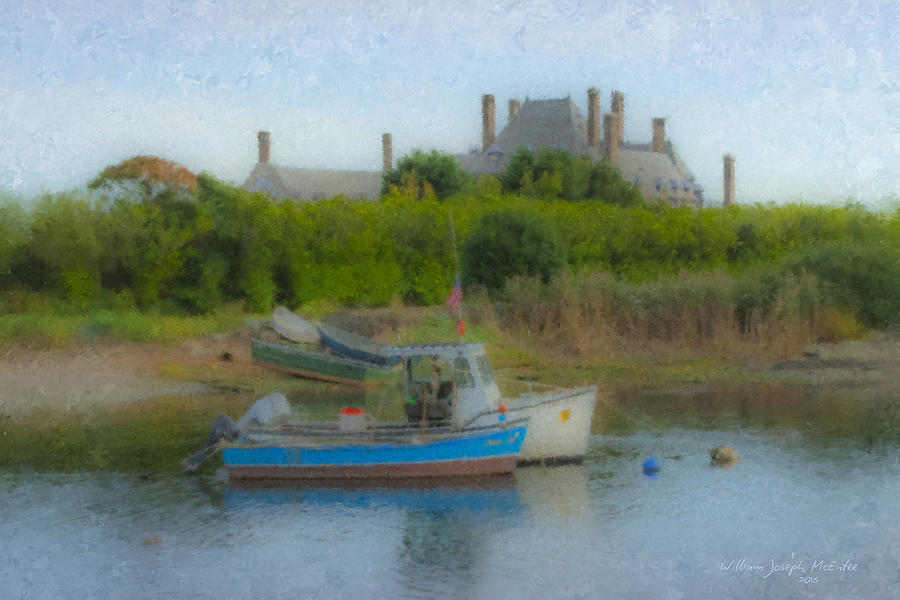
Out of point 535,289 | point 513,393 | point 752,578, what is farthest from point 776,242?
point 752,578

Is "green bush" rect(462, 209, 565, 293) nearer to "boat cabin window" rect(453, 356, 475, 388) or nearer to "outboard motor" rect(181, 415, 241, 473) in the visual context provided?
"boat cabin window" rect(453, 356, 475, 388)

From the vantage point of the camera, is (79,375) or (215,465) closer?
(215,465)

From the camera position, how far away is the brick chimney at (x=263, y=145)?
298ft

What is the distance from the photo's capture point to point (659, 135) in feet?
341

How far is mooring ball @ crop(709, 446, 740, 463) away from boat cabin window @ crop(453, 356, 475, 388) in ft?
16.3

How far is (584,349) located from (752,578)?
68.0ft

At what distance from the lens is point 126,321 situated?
124 ft

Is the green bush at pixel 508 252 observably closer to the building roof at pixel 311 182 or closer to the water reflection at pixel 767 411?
the water reflection at pixel 767 411

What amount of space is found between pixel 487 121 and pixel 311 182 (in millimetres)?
17168

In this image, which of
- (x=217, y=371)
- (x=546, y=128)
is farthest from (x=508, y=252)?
(x=546, y=128)

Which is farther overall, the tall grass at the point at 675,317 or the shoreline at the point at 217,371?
the tall grass at the point at 675,317

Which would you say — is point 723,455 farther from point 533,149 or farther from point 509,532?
point 533,149

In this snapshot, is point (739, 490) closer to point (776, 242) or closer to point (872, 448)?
point (872, 448)

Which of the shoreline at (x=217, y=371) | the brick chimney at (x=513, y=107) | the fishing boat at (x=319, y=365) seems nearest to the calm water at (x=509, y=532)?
the shoreline at (x=217, y=371)
